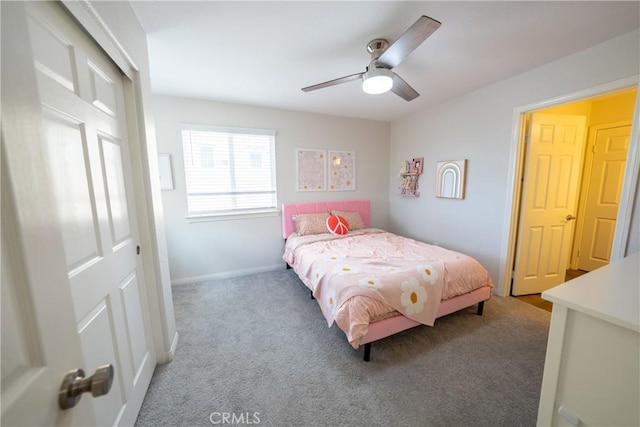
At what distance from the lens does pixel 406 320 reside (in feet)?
6.23

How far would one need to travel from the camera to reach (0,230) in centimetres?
35

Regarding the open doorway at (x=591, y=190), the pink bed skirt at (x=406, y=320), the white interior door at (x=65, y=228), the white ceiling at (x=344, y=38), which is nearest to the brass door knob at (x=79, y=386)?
the white interior door at (x=65, y=228)

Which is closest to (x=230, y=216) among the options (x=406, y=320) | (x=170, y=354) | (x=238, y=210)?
(x=238, y=210)

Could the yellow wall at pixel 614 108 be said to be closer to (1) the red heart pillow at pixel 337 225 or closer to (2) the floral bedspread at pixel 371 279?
(2) the floral bedspread at pixel 371 279

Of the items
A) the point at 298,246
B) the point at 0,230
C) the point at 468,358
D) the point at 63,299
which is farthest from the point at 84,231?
the point at 468,358

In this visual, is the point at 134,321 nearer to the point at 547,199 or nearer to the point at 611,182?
the point at 547,199

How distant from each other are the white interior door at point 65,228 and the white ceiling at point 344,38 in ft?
2.49

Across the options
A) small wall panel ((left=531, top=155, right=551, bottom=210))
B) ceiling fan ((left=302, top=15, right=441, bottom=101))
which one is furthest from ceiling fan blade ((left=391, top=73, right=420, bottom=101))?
small wall panel ((left=531, top=155, right=551, bottom=210))

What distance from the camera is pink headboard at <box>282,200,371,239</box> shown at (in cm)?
354

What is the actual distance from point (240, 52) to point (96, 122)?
1.31m

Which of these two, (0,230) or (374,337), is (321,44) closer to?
(0,230)

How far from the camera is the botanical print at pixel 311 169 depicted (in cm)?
362

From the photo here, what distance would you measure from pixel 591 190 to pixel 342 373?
421cm

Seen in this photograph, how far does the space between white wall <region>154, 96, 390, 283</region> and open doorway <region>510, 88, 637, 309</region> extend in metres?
2.11
